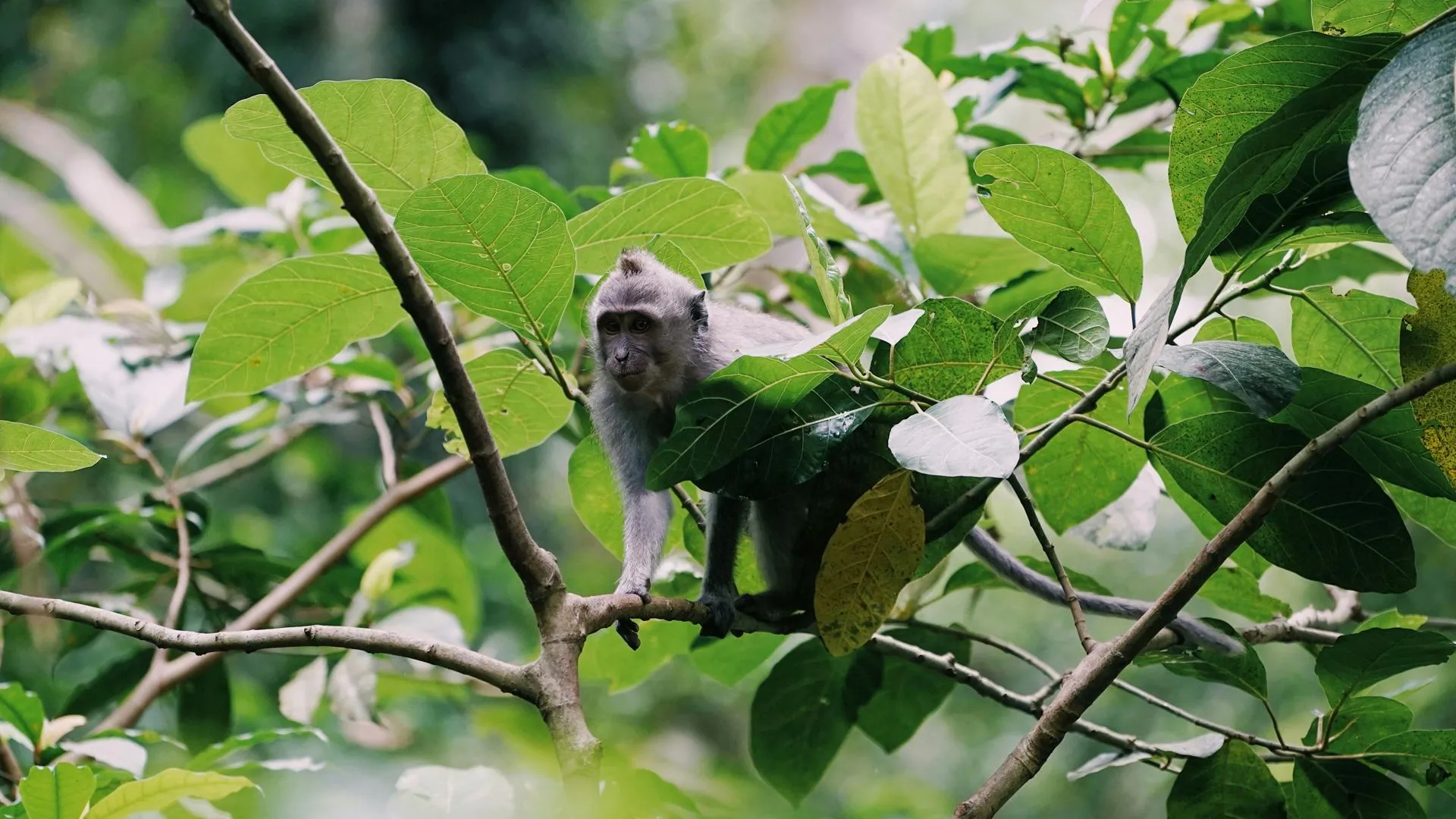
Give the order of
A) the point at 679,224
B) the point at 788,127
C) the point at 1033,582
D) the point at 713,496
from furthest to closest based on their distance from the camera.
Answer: the point at 788,127
the point at 713,496
the point at 1033,582
the point at 679,224

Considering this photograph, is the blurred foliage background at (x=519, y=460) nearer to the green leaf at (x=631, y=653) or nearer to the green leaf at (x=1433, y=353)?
the green leaf at (x=631, y=653)

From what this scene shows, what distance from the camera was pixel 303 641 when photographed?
1.68 meters

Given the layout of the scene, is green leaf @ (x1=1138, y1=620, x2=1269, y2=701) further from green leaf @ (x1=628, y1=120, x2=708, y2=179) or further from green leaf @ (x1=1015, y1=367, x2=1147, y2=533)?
green leaf @ (x1=628, y1=120, x2=708, y2=179)

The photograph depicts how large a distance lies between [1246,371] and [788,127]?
1932 millimetres

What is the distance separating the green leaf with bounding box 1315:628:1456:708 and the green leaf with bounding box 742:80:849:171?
1.99m

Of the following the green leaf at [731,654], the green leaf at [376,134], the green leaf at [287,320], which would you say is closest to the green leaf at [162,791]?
the green leaf at [287,320]

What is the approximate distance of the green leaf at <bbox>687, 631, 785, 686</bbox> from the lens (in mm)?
2908

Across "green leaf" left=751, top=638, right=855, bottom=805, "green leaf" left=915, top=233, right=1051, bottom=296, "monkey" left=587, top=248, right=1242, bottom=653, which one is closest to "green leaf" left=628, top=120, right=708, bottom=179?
"monkey" left=587, top=248, right=1242, bottom=653

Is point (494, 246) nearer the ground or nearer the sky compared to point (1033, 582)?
nearer the sky

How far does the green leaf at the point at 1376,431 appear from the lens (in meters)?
1.79

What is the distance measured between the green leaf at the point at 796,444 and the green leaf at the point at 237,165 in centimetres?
292

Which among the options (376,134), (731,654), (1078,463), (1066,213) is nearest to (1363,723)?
(1078,463)

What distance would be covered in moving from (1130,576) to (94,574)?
693 centimetres

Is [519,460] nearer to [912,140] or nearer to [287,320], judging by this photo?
[912,140]
